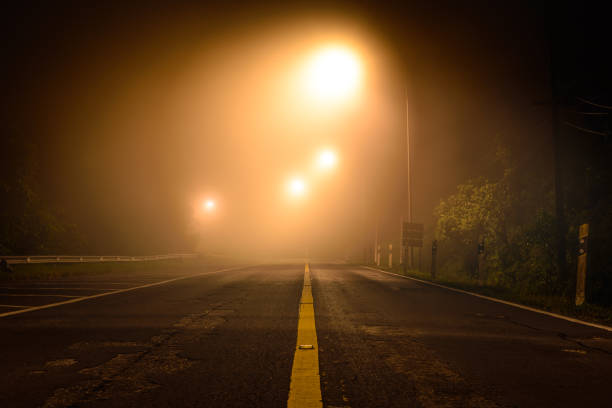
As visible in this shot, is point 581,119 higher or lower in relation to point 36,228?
higher

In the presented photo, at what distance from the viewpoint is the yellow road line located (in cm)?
290

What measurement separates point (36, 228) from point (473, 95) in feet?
106

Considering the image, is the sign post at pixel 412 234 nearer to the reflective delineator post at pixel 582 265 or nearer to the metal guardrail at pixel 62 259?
the reflective delineator post at pixel 582 265

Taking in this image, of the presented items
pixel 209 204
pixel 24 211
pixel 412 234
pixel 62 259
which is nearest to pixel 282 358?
pixel 412 234

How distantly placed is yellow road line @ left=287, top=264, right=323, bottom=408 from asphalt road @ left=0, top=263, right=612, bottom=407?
70 millimetres

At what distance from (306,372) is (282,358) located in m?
0.56

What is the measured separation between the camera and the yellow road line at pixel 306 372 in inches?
114

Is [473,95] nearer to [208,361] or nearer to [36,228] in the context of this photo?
[208,361]

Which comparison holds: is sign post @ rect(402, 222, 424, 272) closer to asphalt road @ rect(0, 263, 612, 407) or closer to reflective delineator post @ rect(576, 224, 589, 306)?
reflective delineator post @ rect(576, 224, 589, 306)

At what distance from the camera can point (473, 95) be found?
2794cm

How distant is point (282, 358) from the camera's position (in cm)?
407

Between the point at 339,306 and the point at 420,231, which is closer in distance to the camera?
the point at 339,306

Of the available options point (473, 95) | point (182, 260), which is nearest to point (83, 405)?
point (473, 95)

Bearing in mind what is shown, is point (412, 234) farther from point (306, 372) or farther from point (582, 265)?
point (306, 372)
